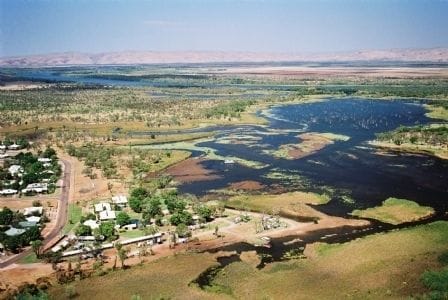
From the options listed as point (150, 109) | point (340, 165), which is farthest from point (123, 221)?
point (150, 109)

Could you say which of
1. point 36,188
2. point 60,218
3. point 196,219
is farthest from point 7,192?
point 196,219

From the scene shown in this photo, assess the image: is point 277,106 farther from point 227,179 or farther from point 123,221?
point 123,221

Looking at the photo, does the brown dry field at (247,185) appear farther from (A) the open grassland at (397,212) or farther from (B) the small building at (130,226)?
(B) the small building at (130,226)

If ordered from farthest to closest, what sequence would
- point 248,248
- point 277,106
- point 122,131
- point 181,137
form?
point 277,106 → point 122,131 → point 181,137 → point 248,248

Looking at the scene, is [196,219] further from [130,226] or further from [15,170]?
[15,170]

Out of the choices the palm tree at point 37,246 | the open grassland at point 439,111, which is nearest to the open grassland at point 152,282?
the palm tree at point 37,246

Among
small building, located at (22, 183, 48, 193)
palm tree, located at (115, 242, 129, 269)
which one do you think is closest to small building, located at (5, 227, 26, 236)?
palm tree, located at (115, 242, 129, 269)
